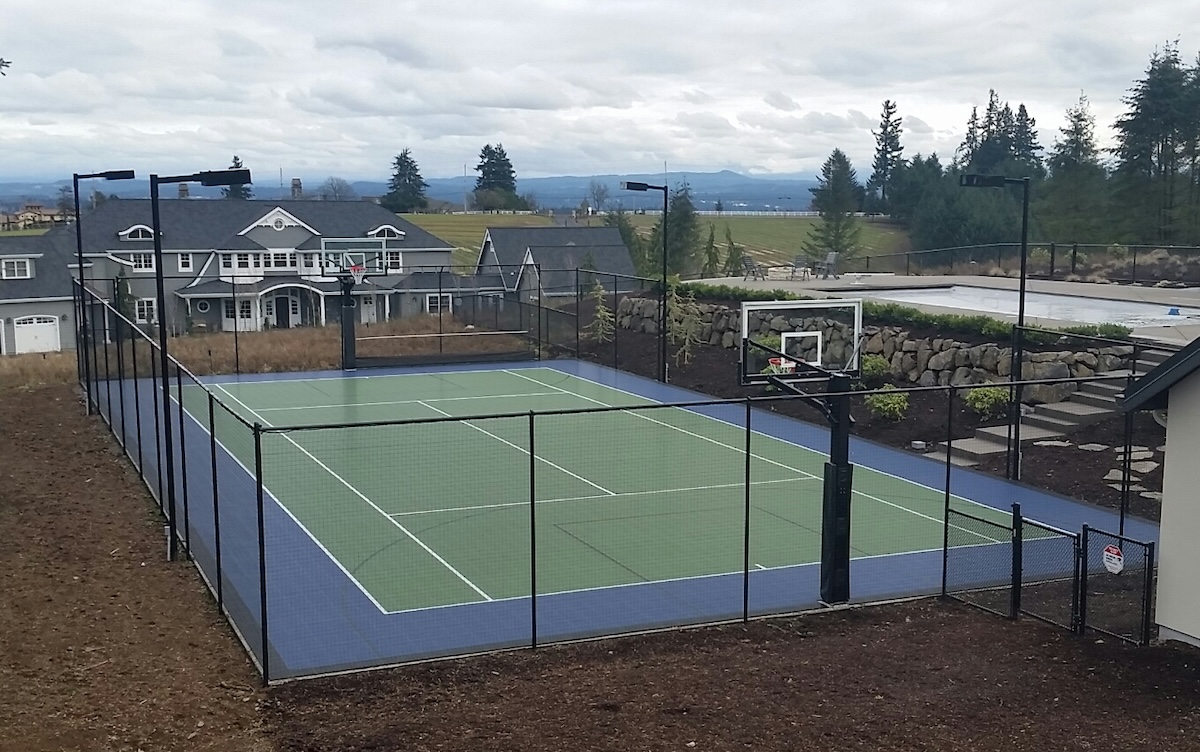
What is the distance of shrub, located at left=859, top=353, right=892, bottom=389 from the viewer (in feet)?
85.0

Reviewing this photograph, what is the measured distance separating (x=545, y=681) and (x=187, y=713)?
9.37 feet

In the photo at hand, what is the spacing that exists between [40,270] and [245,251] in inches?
375

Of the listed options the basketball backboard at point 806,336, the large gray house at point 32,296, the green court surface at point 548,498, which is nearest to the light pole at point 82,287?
the green court surface at point 548,498

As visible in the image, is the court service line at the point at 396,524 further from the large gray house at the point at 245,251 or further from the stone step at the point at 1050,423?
the large gray house at the point at 245,251

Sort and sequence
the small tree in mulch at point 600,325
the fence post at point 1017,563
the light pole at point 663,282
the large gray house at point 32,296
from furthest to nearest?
the large gray house at point 32,296 < the small tree in mulch at point 600,325 < the light pole at point 663,282 < the fence post at point 1017,563

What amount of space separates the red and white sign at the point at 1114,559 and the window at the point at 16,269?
56324 millimetres

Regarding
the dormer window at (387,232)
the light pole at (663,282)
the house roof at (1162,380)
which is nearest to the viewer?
the house roof at (1162,380)

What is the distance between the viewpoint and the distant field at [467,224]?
92.3m

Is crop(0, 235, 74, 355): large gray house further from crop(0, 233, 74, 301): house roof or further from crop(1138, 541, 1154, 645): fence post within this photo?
crop(1138, 541, 1154, 645): fence post

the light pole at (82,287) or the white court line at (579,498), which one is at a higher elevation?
the light pole at (82,287)

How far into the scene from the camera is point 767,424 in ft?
77.8

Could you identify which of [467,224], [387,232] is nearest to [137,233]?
[387,232]

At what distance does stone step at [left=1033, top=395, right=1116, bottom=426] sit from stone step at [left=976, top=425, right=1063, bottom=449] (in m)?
0.42

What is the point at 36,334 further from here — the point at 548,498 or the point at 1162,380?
the point at 1162,380
